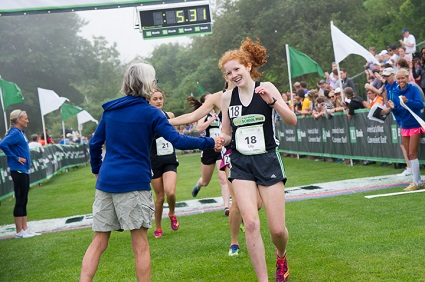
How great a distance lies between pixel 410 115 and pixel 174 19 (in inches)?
561

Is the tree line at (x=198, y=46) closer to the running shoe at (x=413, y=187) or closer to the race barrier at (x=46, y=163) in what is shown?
the race barrier at (x=46, y=163)

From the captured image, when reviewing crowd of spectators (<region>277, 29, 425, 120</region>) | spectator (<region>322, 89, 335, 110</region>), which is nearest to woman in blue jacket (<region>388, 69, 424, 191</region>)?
crowd of spectators (<region>277, 29, 425, 120</region>)

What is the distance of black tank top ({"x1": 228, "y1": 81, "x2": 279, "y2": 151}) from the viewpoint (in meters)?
6.18

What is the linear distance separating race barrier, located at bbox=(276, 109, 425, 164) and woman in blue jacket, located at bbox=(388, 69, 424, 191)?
8.32 ft

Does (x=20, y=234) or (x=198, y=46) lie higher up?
(x=198, y=46)

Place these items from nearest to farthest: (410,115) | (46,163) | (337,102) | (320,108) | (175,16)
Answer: (410,115) → (337,102) → (320,108) → (175,16) → (46,163)

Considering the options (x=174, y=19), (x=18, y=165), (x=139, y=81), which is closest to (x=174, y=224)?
(x=18, y=165)

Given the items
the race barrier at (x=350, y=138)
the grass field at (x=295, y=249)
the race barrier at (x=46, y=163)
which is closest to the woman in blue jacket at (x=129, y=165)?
the grass field at (x=295, y=249)

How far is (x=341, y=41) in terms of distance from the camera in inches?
775

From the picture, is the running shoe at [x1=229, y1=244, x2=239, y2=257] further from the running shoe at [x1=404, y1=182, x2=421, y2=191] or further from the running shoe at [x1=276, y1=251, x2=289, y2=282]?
the running shoe at [x1=404, y1=182, x2=421, y2=191]

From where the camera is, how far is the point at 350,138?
1856 cm

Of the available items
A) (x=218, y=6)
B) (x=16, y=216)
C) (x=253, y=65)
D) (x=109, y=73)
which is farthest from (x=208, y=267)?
(x=109, y=73)

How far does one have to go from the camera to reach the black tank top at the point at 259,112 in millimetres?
6180

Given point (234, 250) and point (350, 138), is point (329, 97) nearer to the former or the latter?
point (350, 138)
